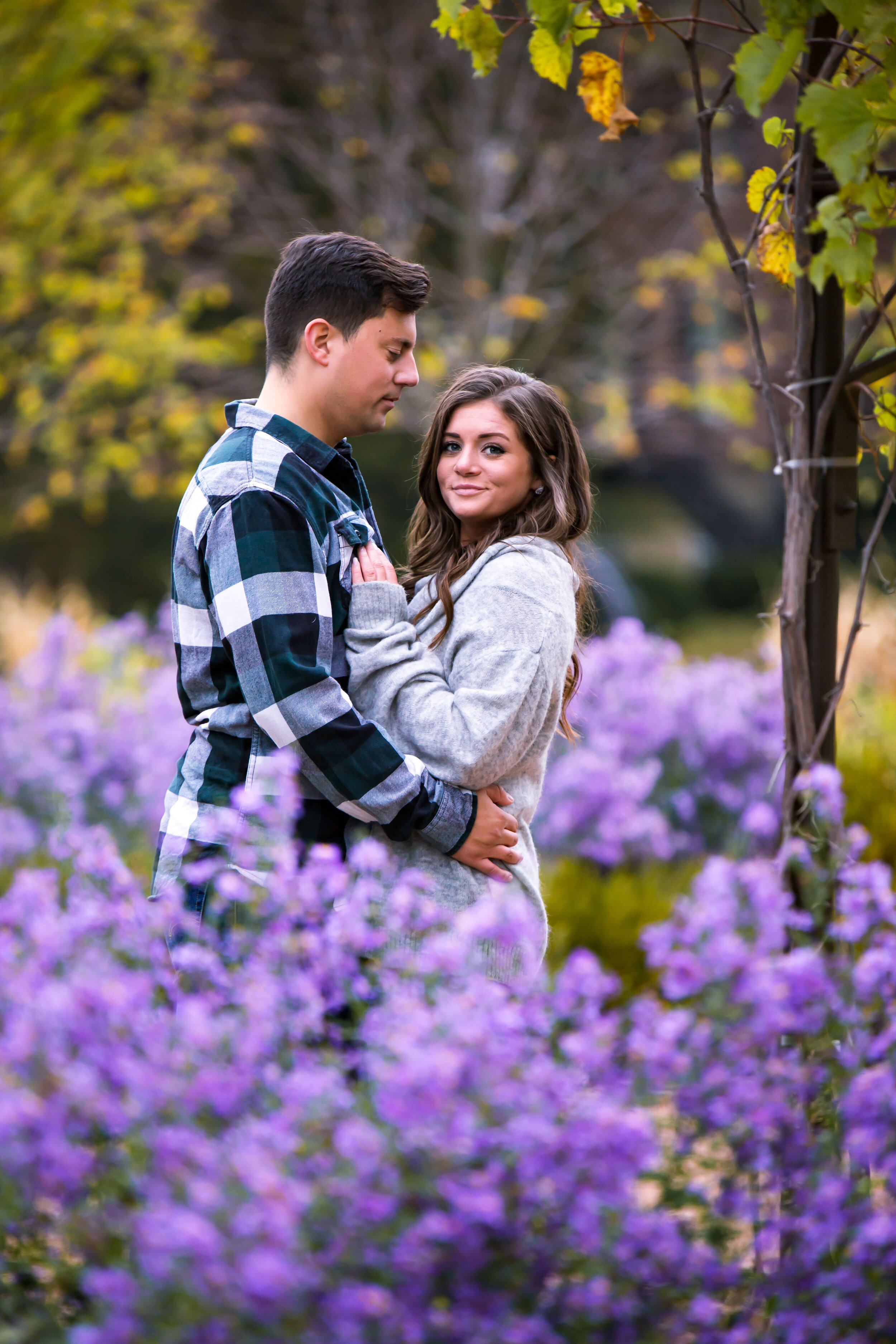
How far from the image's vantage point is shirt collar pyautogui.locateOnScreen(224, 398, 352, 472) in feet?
6.77

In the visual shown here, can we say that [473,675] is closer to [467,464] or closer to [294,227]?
[467,464]

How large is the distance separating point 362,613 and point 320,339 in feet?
1.59

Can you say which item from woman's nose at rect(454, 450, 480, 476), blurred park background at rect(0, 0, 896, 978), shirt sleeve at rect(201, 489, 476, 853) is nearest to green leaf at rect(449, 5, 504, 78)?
woman's nose at rect(454, 450, 480, 476)

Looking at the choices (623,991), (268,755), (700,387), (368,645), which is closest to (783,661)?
(368,645)

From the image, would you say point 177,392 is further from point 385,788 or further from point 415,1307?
point 415,1307

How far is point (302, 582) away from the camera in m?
1.91

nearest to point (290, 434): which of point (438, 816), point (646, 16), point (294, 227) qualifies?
point (438, 816)

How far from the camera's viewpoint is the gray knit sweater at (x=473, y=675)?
6.37ft

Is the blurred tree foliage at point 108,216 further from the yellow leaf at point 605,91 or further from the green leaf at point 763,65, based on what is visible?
the green leaf at point 763,65

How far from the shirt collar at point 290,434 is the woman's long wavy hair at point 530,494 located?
0.26 metres

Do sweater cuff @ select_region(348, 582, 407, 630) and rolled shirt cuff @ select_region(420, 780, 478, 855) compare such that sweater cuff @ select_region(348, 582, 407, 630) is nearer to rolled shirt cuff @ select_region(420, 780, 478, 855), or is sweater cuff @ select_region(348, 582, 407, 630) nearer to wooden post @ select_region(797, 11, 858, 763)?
rolled shirt cuff @ select_region(420, 780, 478, 855)

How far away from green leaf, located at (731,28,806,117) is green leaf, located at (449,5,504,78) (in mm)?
592

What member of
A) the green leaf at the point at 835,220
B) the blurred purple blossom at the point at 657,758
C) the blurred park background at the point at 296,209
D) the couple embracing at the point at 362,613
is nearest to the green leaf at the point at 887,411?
the green leaf at the point at 835,220

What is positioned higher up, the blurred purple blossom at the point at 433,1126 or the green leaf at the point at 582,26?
the green leaf at the point at 582,26
